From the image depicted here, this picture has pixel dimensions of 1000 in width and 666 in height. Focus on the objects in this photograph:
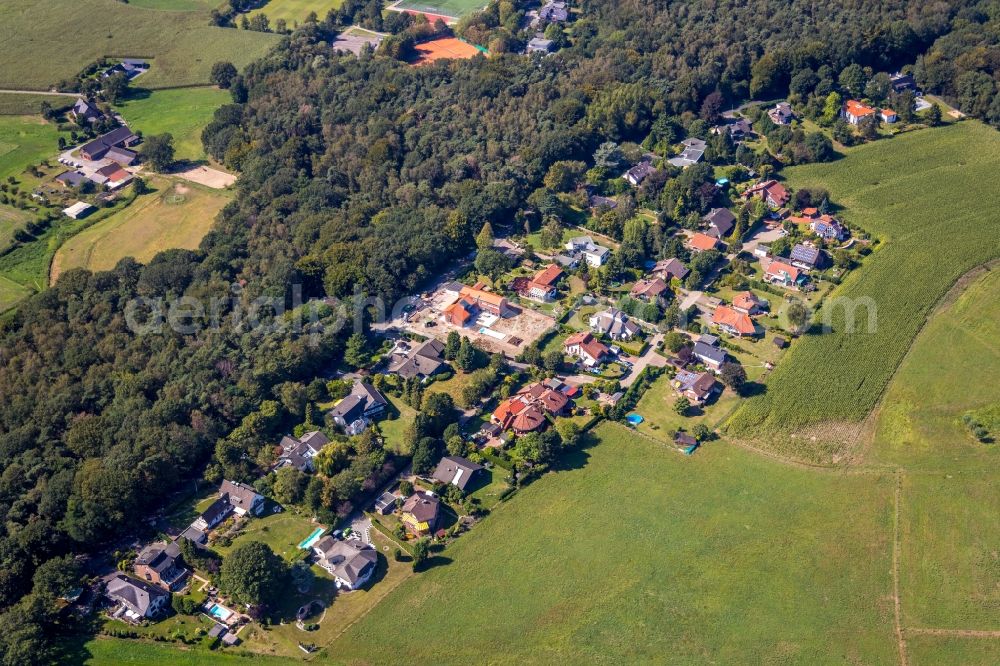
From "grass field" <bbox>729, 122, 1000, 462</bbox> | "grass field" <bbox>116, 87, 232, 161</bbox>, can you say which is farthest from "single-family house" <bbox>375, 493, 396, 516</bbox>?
"grass field" <bbox>116, 87, 232, 161</bbox>

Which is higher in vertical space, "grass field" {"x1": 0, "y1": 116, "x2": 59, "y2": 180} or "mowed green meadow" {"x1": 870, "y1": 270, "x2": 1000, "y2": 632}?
"grass field" {"x1": 0, "y1": 116, "x2": 59, "y2": 180}

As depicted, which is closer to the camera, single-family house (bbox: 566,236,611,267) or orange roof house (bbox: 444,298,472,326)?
orange roof house (bbox: 444,298,472,326)

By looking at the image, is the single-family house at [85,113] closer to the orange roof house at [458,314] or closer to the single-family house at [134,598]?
the orange roof house at [458,314]

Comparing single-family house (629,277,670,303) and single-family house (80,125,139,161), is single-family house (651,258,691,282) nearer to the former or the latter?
single-family house (629,277,670,303)

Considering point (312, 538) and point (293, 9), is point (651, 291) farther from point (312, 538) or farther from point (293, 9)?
point (293, 9)

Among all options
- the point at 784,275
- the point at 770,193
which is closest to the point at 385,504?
the point at 784,275

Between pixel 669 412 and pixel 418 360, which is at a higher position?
pixel 418 360
